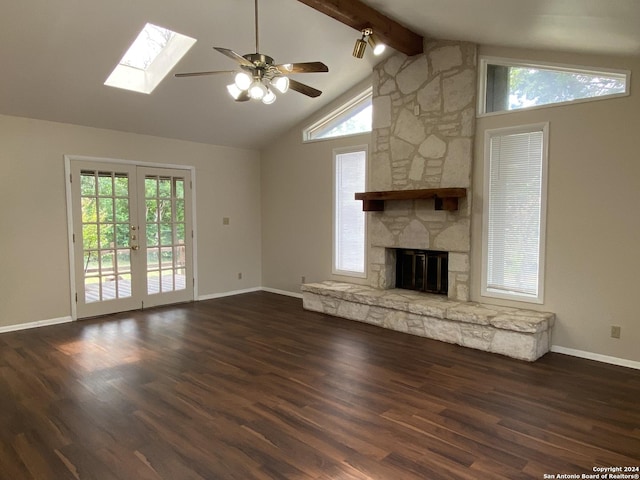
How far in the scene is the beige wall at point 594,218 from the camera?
12.5 feet

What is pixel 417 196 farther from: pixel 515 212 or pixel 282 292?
pixel 282 292

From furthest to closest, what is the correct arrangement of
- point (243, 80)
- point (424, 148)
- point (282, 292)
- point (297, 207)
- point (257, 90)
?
point (282, 292) → point (297, 207) → point (424, 148) → point (257, 90) → point (243, 80)

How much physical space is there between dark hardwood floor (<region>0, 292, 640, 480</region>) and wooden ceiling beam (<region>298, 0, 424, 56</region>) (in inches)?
134

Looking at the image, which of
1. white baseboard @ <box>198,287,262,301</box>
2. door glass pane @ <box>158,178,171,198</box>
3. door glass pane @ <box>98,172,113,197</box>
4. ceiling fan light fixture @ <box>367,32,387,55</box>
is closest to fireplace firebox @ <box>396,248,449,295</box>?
ceiling fan light fixture @ <box>367,32,387,55</box>

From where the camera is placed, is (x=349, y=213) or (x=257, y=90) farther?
(x=349, y=213)

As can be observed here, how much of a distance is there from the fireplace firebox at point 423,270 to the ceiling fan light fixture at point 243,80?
3288 millimetres

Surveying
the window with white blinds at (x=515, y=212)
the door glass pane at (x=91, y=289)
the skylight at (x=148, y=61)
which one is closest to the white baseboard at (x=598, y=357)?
the window with white blinds at (x=515, y=212)

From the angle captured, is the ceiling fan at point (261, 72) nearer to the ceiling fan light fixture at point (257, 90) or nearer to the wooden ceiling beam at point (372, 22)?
the ceiling fan light fixture at point (257, 90)

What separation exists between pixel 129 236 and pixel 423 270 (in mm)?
4241

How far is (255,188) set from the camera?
295 inches

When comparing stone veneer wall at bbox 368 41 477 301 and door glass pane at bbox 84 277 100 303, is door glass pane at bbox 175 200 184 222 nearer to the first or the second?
door glass pane at bbox 84 277 100 303

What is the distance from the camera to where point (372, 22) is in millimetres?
4199

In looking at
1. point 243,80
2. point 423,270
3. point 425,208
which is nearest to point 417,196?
point 425,208

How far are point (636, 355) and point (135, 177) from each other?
641cm
